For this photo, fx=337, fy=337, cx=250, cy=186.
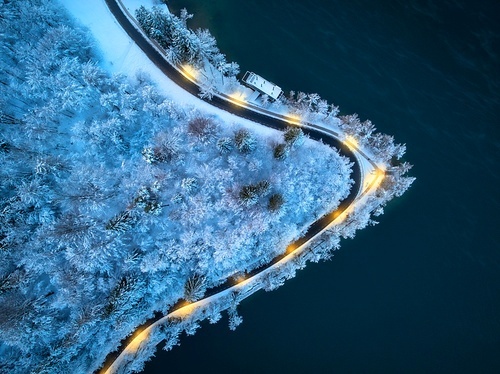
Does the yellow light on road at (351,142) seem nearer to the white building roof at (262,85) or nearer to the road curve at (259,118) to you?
the road curve at (259,118)

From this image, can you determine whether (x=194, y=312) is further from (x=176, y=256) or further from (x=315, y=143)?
(x=315, y=143)

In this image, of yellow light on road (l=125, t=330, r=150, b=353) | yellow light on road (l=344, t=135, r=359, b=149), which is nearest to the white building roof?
yellow light on road (l=344, t=135, r=359, b=149)

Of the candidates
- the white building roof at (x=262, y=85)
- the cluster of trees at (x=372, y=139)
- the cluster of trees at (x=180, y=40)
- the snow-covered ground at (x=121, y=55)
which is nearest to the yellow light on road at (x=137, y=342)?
the snow-covered ground at (x=121, y=55)

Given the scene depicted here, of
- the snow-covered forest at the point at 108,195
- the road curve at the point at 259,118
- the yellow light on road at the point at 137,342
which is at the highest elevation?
the road curve at the point at 259,118

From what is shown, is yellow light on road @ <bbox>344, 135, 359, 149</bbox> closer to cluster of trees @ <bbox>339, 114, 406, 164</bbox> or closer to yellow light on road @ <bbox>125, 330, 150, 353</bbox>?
cluster of trees @ <bbox>339, 114, 406, 164</bbox>

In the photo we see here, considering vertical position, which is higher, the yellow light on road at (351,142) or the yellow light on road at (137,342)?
the yellow light on road at (351,142)

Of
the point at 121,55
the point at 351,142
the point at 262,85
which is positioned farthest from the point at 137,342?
the point at 351,142

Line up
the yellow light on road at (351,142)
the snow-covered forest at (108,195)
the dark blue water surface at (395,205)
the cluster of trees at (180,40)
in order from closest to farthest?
the snow-covered forest at (108,195), the cluster of trees at (180,40), the dark blue water surface at (395,205), the yellow light on road at (351,142)

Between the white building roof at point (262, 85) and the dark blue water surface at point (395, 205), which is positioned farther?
the white building roof at point (262, 85)
